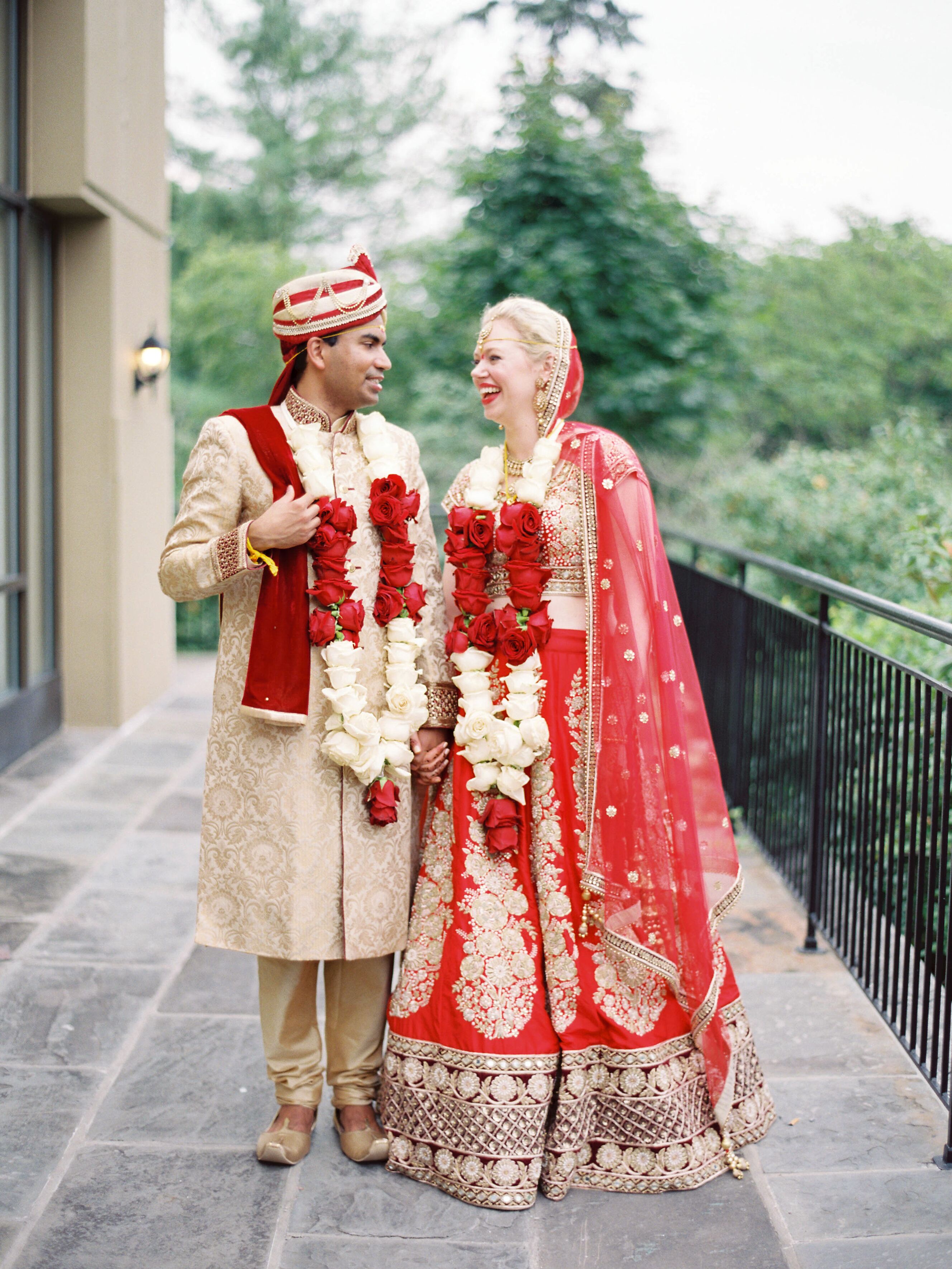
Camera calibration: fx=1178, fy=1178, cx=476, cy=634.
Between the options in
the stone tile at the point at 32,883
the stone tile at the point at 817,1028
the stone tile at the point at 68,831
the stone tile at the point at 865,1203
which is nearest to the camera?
the stone tile at the point at 865,1203

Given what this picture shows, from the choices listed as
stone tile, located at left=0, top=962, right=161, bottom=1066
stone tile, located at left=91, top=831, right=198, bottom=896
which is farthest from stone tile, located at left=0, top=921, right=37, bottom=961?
stone tile, located at left=91, top=831, right=198, bottom=896

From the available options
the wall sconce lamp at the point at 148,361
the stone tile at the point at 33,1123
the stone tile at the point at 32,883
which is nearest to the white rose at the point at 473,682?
the stone tile at the point at 33,1123

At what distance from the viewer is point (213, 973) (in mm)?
3676

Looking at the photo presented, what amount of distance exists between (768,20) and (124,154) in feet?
41.8

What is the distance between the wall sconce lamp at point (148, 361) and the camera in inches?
288

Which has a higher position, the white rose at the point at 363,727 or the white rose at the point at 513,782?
the white rose at the point at 363,727

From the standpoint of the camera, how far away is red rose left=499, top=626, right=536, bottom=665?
101 inches

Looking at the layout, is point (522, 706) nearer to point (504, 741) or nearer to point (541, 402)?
point (504, 741)

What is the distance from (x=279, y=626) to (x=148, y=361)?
5.37 metres

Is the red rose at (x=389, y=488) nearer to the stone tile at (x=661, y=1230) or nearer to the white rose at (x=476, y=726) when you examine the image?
the white rose at (x=476, y=726)

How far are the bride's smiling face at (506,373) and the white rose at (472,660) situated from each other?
20.6 inches

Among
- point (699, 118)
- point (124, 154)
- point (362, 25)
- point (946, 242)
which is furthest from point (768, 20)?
point (124, 154)

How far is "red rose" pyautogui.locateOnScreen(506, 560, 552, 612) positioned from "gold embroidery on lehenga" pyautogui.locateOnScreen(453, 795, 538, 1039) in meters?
0.44

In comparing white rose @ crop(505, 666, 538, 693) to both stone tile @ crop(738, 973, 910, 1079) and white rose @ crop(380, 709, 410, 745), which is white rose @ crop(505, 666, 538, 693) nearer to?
white rose @ crop(380, 709, 410, 745)
